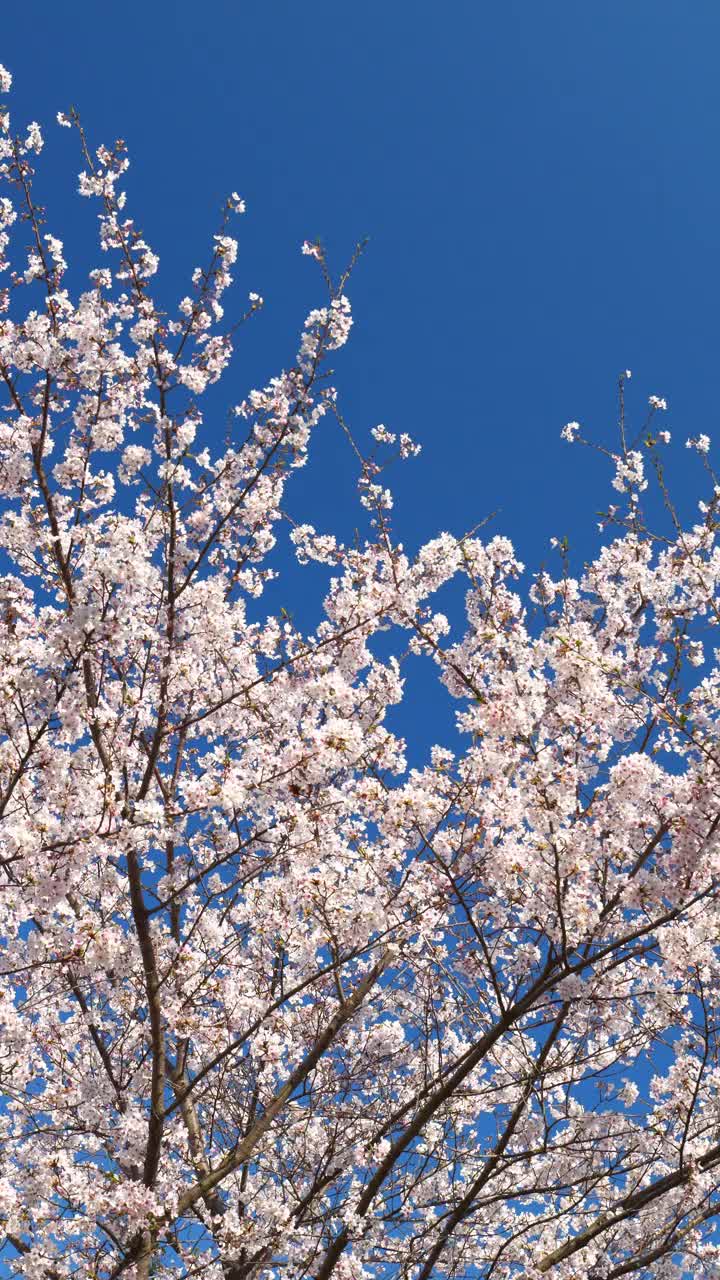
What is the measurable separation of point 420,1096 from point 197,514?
18.0ft

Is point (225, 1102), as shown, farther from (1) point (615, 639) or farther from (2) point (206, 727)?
(1) point (615, 639)

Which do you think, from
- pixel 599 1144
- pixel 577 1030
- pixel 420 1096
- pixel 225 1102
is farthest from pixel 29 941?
pixel 599 1144

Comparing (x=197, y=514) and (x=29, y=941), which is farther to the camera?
(x=197, y=514)

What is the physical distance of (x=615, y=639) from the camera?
876cm

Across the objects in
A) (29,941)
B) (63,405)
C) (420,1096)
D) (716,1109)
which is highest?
(63,405)

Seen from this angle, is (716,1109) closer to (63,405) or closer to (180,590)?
(180,590)

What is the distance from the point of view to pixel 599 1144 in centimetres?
860

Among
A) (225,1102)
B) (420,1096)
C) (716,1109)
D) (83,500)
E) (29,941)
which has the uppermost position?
(83,500)

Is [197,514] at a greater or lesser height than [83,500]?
greater

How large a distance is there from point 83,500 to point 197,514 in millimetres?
1701

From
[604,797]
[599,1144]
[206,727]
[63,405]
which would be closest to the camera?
[604,797]

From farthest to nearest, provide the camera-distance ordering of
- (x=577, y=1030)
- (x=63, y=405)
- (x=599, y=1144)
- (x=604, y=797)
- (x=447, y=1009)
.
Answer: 1. (x=447, y=1009)
2. (x=599, y=1144)
3. (x=577, y=1030)
4. (x=63, y=405)
5. (x=604, y=797)

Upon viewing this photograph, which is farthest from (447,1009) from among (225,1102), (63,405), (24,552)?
(63,405)

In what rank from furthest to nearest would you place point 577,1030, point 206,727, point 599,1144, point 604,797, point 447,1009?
1. point 206,727
2. point 447,1009
3. point 599,1144
4. point 577,1030
5. point 604,797
